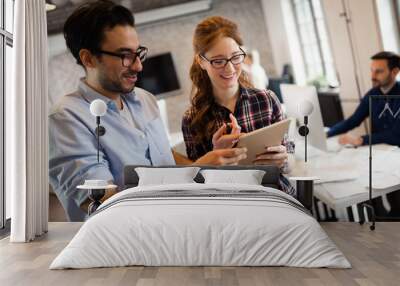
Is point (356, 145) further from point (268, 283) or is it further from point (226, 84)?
point (268, 283)

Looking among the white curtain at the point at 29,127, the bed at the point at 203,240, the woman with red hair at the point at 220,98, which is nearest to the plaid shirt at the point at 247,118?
the woman with red hair at the point at 220,98

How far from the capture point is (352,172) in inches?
195

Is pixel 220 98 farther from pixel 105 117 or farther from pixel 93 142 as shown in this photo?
pixel 93 142

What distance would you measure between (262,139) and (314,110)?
57 centimetres

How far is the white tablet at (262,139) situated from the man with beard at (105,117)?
0.80 ft

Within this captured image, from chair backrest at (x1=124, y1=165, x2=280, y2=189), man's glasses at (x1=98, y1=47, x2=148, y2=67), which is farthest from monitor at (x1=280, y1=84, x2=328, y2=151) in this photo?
man's glasses at (x1=98, y1=47, x2=148, y2=67)

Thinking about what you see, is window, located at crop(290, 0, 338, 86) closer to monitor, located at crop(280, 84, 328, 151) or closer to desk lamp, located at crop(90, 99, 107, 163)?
monitor, located at crop(280, 84, 328, 151)

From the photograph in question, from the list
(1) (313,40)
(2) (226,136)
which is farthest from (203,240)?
(1) (313,40)

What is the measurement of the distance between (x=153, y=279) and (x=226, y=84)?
7.05 ft

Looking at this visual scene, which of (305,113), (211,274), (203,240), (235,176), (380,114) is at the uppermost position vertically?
(305,113)

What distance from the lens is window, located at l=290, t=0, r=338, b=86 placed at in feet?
16.3

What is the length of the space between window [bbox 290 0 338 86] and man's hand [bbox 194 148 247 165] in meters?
0.96

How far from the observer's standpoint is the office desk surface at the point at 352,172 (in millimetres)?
Answer: 4934

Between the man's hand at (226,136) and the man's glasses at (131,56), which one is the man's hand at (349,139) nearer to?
the man's hand at (226,136)
